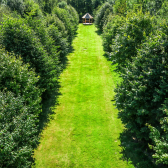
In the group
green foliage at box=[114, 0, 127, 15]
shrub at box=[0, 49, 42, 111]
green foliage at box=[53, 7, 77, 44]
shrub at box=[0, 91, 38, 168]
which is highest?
green foliage at box=[114, 0, 127, 15]

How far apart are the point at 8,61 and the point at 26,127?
17.8 feet

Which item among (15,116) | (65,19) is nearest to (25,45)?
(15,116)

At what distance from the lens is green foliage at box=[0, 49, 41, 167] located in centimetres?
874

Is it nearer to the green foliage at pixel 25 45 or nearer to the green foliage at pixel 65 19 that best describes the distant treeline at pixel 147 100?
the green foliage at pixel 25 45

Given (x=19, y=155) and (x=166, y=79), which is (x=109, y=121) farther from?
(x=19, y=155)

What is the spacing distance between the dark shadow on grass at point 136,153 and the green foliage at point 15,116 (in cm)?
706

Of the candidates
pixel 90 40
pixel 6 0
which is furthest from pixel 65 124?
pixel 90 40

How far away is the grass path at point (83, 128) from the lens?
11.8 metres

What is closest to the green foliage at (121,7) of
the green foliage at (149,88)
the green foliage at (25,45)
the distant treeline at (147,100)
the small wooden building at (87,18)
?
the small wooden building at (87,18)

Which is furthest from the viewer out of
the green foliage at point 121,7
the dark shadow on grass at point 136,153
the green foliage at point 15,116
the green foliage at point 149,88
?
the green foliage at point 121,7

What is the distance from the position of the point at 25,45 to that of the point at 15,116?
8537 millimetres

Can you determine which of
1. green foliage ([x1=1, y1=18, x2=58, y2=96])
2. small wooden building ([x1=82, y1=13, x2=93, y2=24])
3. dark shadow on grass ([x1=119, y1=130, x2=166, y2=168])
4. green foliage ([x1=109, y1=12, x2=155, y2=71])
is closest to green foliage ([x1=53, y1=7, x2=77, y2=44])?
green foliage ([x1=1, y1=18, x2=58, y2=96])

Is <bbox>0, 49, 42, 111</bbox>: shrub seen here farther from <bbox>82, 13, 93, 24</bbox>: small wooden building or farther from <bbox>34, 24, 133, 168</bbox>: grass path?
<bbox>82, 13, 93, 24</bbox>: small wooden building

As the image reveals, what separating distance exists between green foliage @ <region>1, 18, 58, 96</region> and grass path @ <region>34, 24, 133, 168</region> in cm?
469
